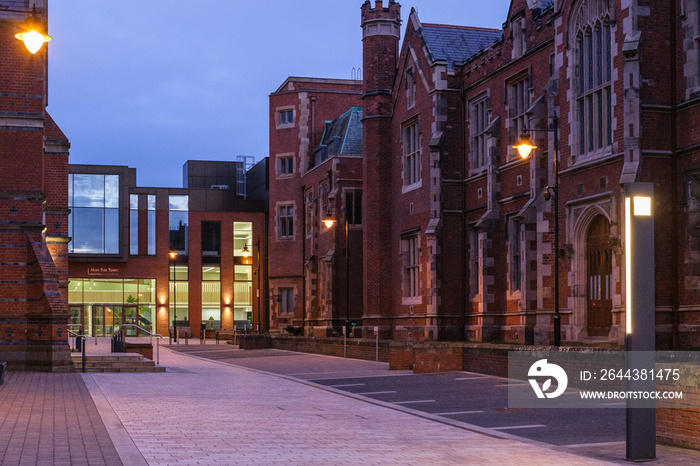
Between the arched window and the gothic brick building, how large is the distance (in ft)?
0.14

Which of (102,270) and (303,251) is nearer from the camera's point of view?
(303,251)

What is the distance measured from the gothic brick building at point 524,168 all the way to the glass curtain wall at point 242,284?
27134 mm

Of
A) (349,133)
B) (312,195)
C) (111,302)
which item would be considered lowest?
(111,302)

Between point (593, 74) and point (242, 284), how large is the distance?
53499mm

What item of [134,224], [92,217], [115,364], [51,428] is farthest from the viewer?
[134,224]

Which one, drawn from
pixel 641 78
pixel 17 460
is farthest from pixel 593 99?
pixel 17 460

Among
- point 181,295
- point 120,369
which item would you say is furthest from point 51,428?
point 181,295

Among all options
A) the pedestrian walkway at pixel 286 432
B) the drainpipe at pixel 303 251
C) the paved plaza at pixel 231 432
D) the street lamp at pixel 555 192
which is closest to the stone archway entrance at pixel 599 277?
the street lamp at pixel 555 192

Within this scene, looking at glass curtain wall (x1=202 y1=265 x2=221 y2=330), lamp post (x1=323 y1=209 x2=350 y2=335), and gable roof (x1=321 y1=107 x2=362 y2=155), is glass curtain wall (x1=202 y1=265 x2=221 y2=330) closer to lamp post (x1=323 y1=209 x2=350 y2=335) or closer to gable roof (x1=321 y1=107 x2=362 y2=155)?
gable roof (x1=321 y1=107 x2=362 y2=155)

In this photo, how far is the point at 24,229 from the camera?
91.2ft

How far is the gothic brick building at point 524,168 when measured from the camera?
2259 centimetres

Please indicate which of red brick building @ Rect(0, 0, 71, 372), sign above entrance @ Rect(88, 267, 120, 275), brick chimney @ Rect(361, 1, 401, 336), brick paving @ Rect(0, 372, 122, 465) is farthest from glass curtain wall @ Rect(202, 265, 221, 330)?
brick paving @ Rect(0, 372, 122, 465)

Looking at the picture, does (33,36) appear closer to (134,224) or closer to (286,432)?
(286,432)

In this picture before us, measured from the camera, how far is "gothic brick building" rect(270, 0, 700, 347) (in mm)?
22594
